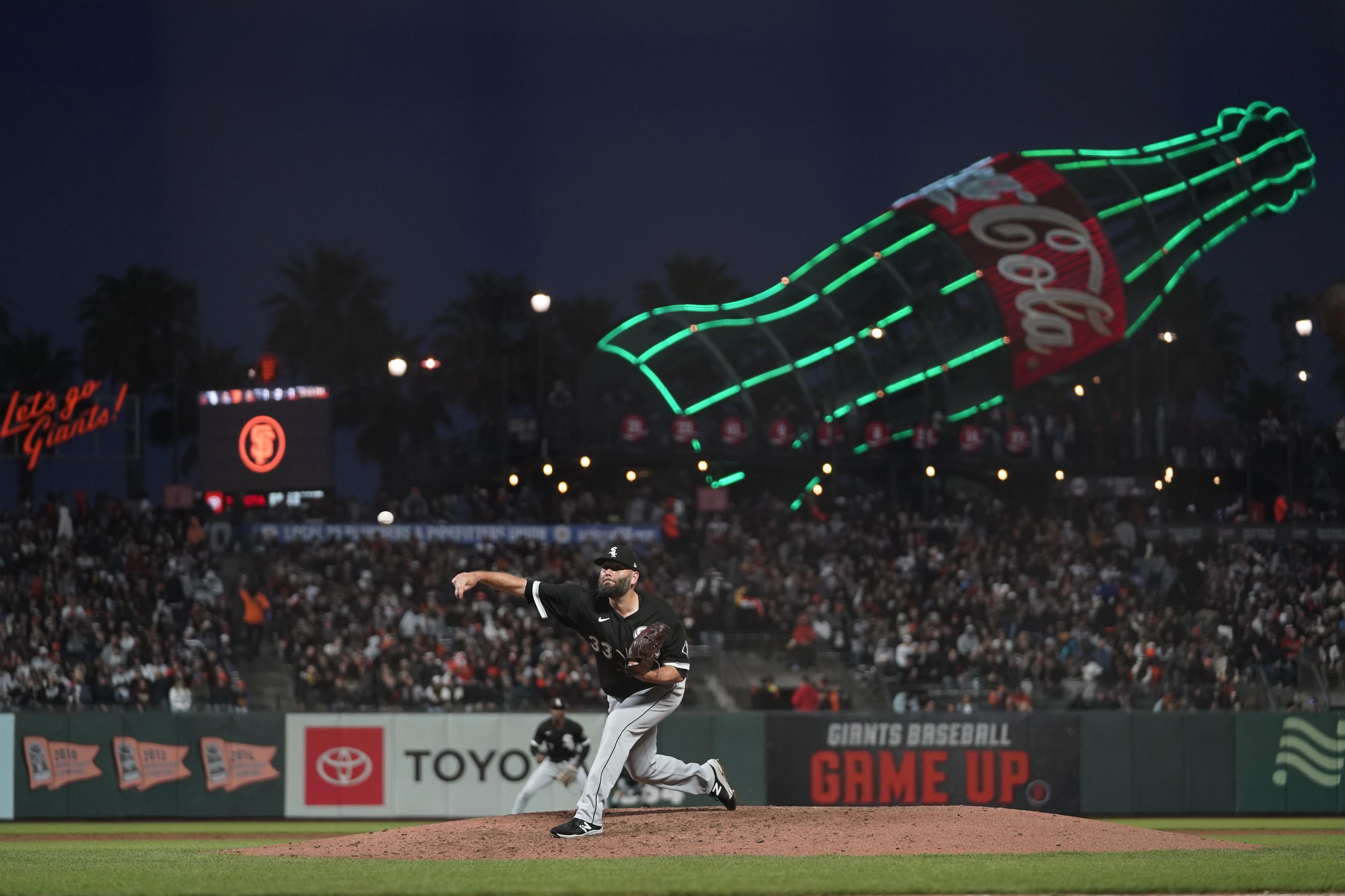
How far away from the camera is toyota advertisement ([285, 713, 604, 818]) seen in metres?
20.2

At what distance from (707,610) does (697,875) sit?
1839cm

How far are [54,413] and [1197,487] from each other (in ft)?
106

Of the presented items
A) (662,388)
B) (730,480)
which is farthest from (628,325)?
(730,480)

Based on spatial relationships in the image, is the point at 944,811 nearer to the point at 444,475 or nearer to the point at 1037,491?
the point at 444,475

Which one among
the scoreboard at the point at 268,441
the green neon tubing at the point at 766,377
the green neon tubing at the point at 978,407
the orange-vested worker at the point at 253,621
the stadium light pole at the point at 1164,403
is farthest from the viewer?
the stadium light pole at the point at 1164,403

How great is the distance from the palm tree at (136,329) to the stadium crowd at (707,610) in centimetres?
1876

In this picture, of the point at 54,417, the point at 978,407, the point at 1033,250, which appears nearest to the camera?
the point at 54,417

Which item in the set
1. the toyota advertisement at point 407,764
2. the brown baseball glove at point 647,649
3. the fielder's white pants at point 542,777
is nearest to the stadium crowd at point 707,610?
the toyota advertisement at point 407,764

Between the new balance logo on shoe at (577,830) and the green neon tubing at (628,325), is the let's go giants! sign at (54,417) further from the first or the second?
the new balance logo on shoe at (577,830)

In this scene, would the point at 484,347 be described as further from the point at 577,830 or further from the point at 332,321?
the point at 577,830

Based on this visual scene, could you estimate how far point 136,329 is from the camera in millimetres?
52406

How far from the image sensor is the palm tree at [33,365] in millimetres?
51281

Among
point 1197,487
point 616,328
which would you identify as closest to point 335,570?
point 616,328

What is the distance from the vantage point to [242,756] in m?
20.4
